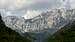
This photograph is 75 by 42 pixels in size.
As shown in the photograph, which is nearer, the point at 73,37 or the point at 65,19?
the point at 73,37

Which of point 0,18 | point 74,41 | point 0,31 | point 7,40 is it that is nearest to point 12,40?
point 7,40

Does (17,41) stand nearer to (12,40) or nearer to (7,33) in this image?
(12,40)

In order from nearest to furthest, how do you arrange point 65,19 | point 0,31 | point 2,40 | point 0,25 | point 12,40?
point 2,40 < point 12,40 < point 0,31 < point 0,25 < point 65,19

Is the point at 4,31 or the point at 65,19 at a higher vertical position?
the point at 4,31

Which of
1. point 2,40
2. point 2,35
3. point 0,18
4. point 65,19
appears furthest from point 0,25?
point 65,19

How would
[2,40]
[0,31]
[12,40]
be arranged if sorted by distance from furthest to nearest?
[0,31], [12,40], [2,40]

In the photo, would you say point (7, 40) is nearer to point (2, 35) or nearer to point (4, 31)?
point (2, 35)

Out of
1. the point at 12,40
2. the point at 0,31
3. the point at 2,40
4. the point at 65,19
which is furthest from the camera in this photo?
the point at 65,19

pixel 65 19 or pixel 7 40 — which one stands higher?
pixel 7 40

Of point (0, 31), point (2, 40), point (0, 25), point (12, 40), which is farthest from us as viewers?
point (0, 25)
